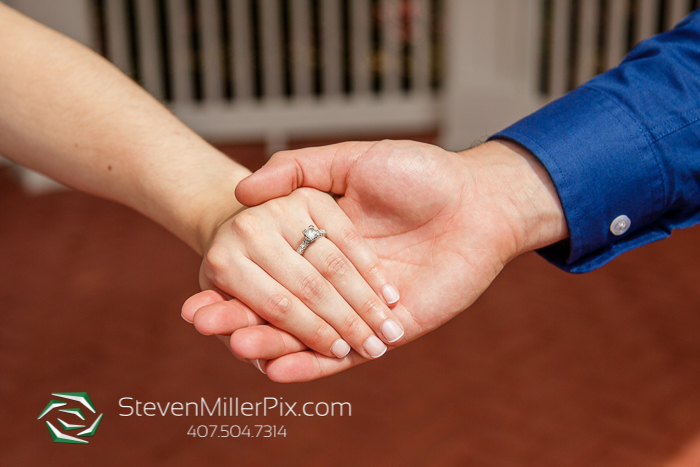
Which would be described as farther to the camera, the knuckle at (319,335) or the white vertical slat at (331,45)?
the white vertical slat at (331,45)

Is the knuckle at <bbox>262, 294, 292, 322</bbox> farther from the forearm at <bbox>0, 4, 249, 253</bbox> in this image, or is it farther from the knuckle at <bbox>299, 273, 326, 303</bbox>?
the forearm at <bbox>0, 4, 249, 253</bbox>

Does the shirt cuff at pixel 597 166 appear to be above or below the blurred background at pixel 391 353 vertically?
above

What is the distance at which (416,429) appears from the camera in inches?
80.4

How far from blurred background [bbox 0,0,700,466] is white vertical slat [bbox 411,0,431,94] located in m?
0.02

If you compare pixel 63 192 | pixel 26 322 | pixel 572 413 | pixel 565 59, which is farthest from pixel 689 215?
pixel 63 192

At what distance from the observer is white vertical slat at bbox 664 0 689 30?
13.8ft

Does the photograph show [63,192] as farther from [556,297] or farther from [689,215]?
[689,215]

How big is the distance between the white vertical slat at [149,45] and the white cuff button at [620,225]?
431cm

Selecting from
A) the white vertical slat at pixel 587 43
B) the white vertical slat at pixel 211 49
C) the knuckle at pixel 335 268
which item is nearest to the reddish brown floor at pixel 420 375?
the knuckle at pixel 335 268

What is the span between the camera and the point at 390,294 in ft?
3.67

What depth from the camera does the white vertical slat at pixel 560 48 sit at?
14.6 feet

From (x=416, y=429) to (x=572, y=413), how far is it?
540 millimetres

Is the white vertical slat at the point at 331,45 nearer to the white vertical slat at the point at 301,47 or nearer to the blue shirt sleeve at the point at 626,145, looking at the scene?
the white vertical slat at the point at 301,47

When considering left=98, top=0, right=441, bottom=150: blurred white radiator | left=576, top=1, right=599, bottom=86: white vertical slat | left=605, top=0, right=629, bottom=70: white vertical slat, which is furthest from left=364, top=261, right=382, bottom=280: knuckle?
left=98, top=0, right=441, bottom=150: blurred white radiator
